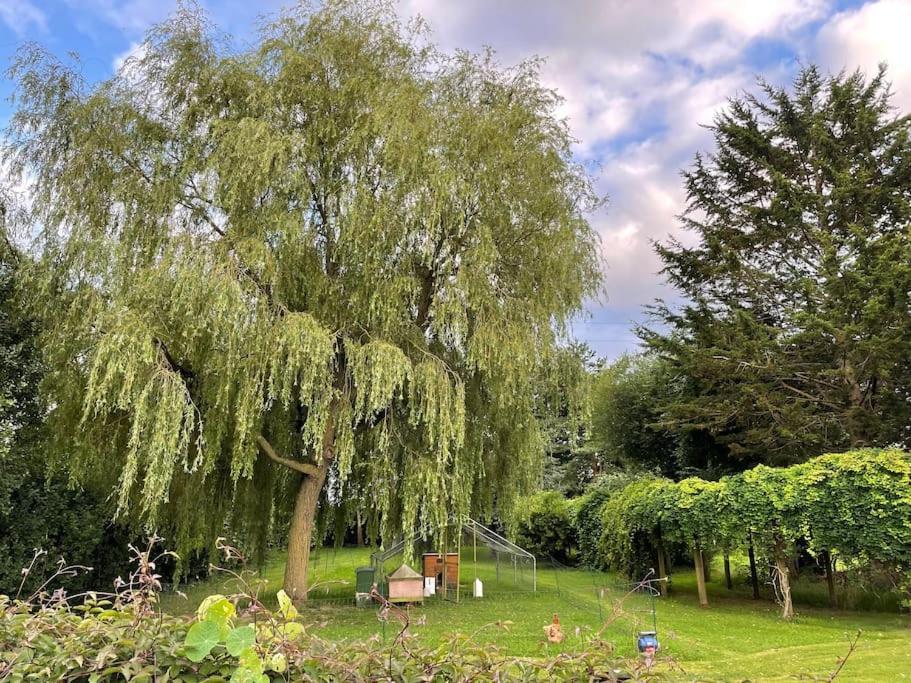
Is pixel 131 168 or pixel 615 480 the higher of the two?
pixel 131 168

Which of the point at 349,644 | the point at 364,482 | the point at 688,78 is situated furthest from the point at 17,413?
the point at 688,78

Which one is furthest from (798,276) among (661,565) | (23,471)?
(23,471)

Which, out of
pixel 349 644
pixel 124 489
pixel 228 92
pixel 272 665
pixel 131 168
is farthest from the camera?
pixel 228 92

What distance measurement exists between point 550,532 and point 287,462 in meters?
14.4

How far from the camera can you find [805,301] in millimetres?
14578

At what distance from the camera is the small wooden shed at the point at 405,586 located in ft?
37.7

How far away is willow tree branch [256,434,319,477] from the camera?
9.84 m

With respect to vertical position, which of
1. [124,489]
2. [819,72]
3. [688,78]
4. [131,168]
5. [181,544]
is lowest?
[181,544]

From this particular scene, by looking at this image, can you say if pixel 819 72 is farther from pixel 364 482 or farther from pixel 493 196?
pixel 364 482

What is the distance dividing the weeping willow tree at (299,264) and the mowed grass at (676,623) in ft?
5.99

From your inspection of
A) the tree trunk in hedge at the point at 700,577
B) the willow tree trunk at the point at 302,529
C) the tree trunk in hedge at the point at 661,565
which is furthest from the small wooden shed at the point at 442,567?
the tree trunk in hedge at the point at 700,577

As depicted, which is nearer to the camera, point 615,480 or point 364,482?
point 364,482

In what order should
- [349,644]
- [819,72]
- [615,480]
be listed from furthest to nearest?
[615,480] < [819,72] < [349,644]

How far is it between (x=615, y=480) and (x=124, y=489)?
15744mm
